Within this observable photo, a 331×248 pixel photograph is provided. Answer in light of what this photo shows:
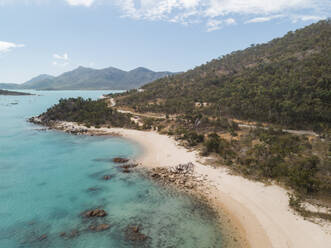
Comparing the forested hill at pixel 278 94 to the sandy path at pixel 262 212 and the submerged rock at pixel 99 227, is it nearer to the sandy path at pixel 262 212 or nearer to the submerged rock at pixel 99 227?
the sandy path at pixel 262 212

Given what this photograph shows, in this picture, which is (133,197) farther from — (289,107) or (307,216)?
(289,107)

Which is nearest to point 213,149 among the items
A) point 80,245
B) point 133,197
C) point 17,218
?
point 133,197

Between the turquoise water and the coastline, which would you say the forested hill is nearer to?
the coastline

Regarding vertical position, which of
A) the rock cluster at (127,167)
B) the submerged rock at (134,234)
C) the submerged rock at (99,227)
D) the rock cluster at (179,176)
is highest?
the rock cluster at (179,176)

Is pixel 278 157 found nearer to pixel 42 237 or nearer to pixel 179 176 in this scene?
pixel 179 176

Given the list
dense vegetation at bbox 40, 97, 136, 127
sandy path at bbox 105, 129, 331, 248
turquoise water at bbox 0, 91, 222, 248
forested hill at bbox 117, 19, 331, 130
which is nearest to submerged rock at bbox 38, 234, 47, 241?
turquoise water at bbox 0, 91, 222, 248

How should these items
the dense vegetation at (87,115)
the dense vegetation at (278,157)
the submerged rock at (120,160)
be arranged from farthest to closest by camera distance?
the dense vegetation at (87,115), the submerged rock at (120,160), the dense vegetation at (278,157)

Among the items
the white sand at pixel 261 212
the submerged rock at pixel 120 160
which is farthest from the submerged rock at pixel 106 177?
the white sand at pixel 261 212
